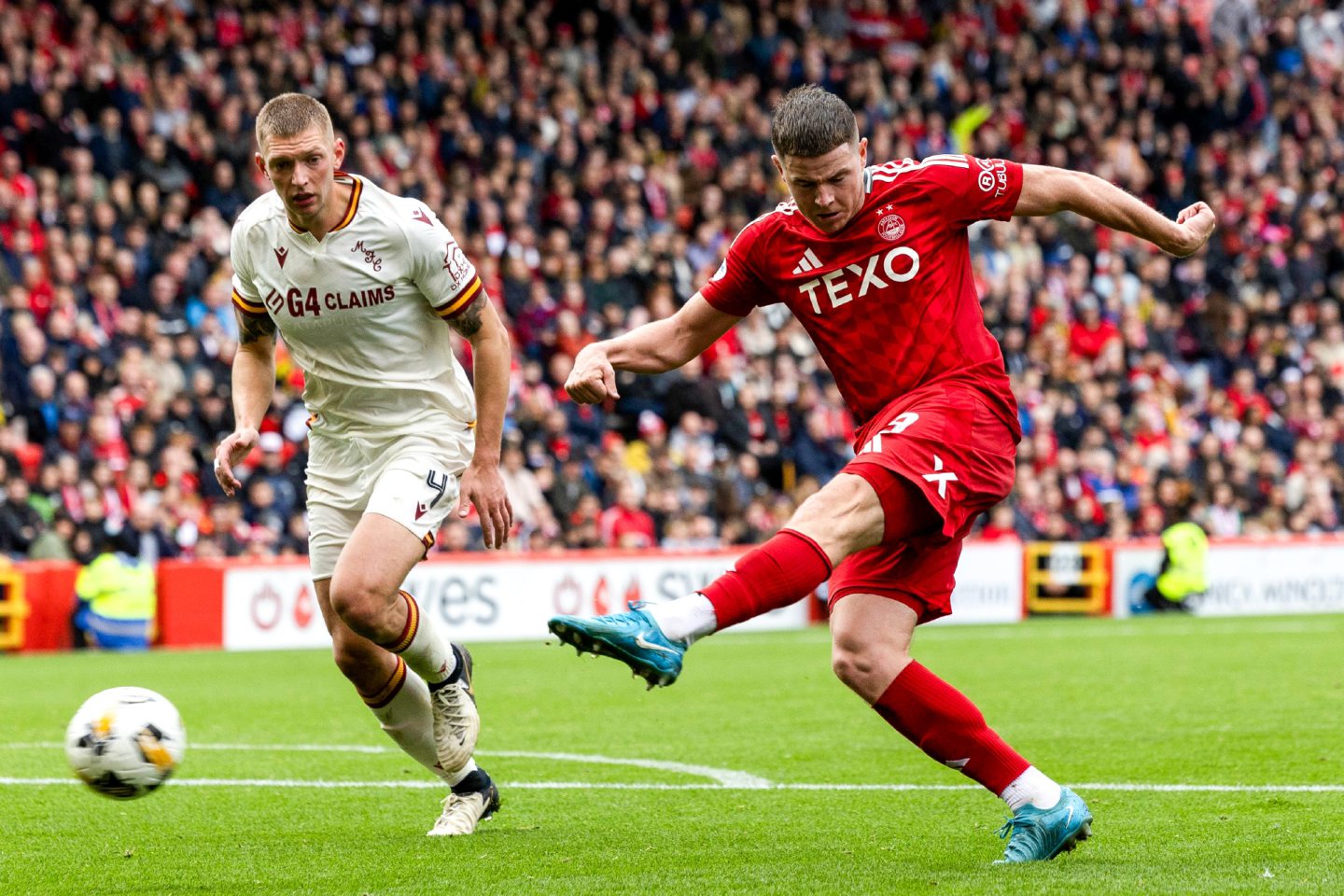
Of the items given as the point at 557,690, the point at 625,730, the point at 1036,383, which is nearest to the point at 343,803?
the point at 625,730

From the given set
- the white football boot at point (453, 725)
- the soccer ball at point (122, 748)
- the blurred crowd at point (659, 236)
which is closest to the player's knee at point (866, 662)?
the white football boot at point (453, 725)

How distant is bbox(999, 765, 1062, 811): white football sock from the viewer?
5766 mm

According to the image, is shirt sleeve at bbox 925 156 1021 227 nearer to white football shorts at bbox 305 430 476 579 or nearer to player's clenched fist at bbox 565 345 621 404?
player's clenched fist at bbox 565 345 621 404

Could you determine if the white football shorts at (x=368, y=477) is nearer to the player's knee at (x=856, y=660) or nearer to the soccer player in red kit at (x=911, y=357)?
the soccer player in red kit at (x=911, y=357)

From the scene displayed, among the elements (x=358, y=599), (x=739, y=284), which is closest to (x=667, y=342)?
(x=739, y=284)

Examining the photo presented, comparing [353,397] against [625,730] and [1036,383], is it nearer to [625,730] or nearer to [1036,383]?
[625,730]

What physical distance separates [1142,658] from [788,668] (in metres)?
2.74

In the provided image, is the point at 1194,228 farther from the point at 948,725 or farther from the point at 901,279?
the point at 948,725

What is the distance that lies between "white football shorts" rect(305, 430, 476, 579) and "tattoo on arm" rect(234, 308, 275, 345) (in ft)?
1.31

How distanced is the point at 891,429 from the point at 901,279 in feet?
1.64

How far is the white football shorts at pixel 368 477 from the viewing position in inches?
261

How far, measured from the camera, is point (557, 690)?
511 inches

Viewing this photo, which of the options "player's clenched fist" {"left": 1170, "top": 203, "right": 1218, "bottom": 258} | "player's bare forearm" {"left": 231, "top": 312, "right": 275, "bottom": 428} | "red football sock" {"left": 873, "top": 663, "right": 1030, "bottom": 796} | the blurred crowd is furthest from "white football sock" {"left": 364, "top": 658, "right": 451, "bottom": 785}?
the blurred crowd

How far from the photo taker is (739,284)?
6.12 metres
